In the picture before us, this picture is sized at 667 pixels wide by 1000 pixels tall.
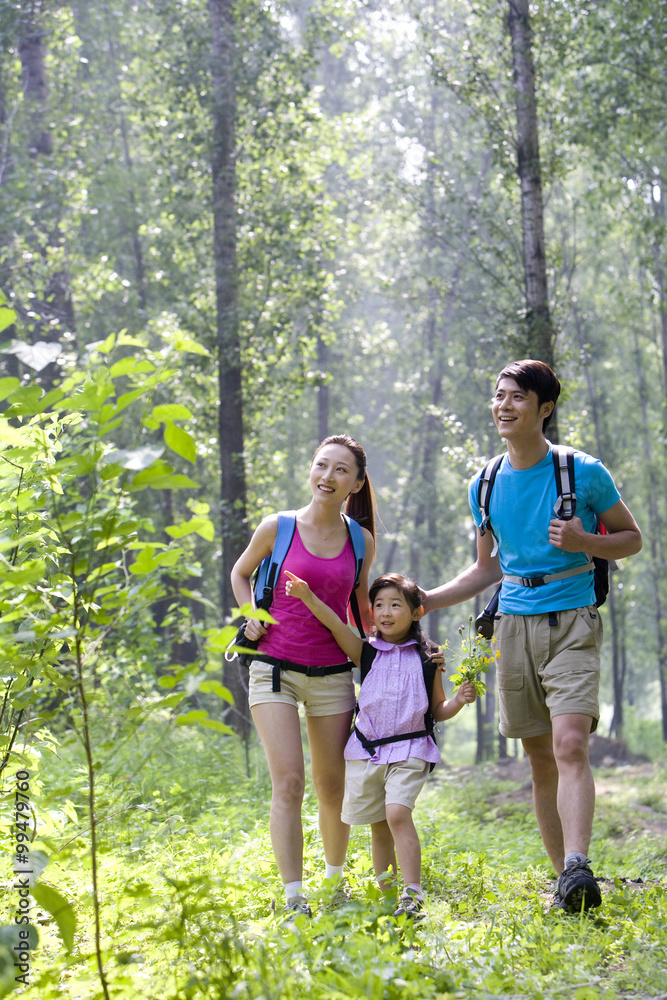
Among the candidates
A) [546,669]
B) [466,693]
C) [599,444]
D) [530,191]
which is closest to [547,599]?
[546,669]

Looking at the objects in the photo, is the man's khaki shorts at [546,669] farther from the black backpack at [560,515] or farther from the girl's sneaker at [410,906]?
the girl's sneaker at [410,906]

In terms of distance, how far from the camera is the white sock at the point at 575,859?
11.9 ft

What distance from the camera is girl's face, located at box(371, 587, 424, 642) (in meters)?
4.43

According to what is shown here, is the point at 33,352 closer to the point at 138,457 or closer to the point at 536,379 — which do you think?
the point at 138,457

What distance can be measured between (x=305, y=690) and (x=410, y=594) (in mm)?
727

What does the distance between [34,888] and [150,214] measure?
19.2 m

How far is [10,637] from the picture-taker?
2387 millimetres

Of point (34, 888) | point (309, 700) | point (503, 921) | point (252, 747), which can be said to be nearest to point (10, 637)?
point (34, 888)

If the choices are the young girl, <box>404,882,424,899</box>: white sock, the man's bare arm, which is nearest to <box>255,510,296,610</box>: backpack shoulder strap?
the young girl

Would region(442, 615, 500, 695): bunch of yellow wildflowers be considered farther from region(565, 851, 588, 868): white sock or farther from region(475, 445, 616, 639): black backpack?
region(565, 851, 588, 868): white sock

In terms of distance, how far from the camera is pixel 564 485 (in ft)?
13.6

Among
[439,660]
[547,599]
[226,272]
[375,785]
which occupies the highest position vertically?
[226,272]

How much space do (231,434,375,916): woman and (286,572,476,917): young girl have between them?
0.10 meters

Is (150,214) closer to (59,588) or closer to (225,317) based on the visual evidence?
(225,317)
